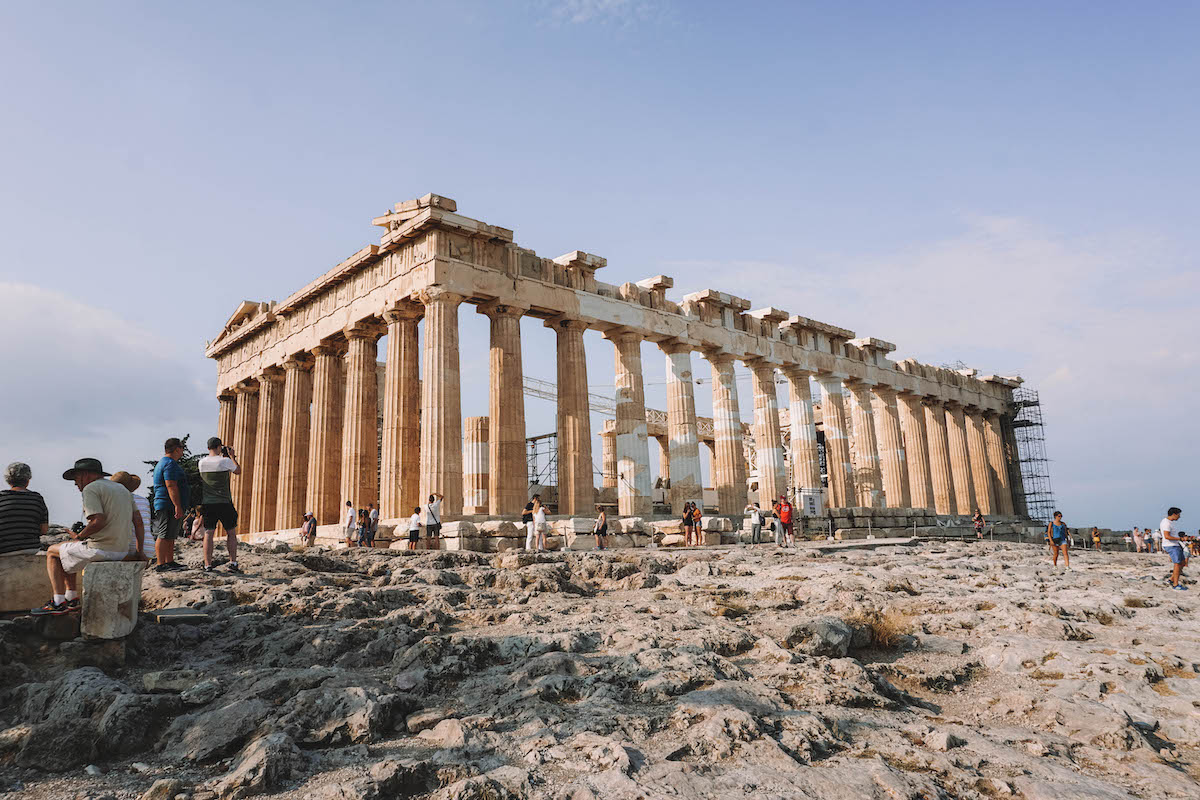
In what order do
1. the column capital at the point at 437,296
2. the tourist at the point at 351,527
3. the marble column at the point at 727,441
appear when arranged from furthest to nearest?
the marble column at the point at 727,441
the column capital at the point at 437,296
the tourist at the point at 351,527

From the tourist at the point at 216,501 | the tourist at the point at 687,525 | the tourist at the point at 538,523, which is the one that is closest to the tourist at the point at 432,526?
the tourist at the point at 538,523

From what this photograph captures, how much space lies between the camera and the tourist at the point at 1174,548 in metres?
13.2

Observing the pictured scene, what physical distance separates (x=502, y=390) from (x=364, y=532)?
5978mm

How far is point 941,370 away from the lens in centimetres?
4159

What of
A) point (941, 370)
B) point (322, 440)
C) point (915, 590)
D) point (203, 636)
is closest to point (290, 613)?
point (203, 636)

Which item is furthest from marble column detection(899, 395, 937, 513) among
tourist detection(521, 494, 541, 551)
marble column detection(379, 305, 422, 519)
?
marble column detection(379, 305, 422, 519)

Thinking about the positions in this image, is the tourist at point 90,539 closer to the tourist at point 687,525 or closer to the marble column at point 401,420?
the marble column at point 401,420

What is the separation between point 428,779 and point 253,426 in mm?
32929

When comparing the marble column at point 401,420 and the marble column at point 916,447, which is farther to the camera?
the marble column at point 916,447

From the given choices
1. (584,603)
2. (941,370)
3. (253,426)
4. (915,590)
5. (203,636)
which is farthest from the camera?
(941,370)

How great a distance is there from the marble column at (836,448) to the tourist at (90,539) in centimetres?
2955

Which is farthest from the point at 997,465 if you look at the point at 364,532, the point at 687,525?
the point at 364,532

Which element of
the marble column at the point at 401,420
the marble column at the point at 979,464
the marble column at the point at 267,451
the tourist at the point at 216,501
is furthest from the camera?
the marble column at the point at 979,464

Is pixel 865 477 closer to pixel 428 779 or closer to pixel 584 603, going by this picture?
pixel 584 603
